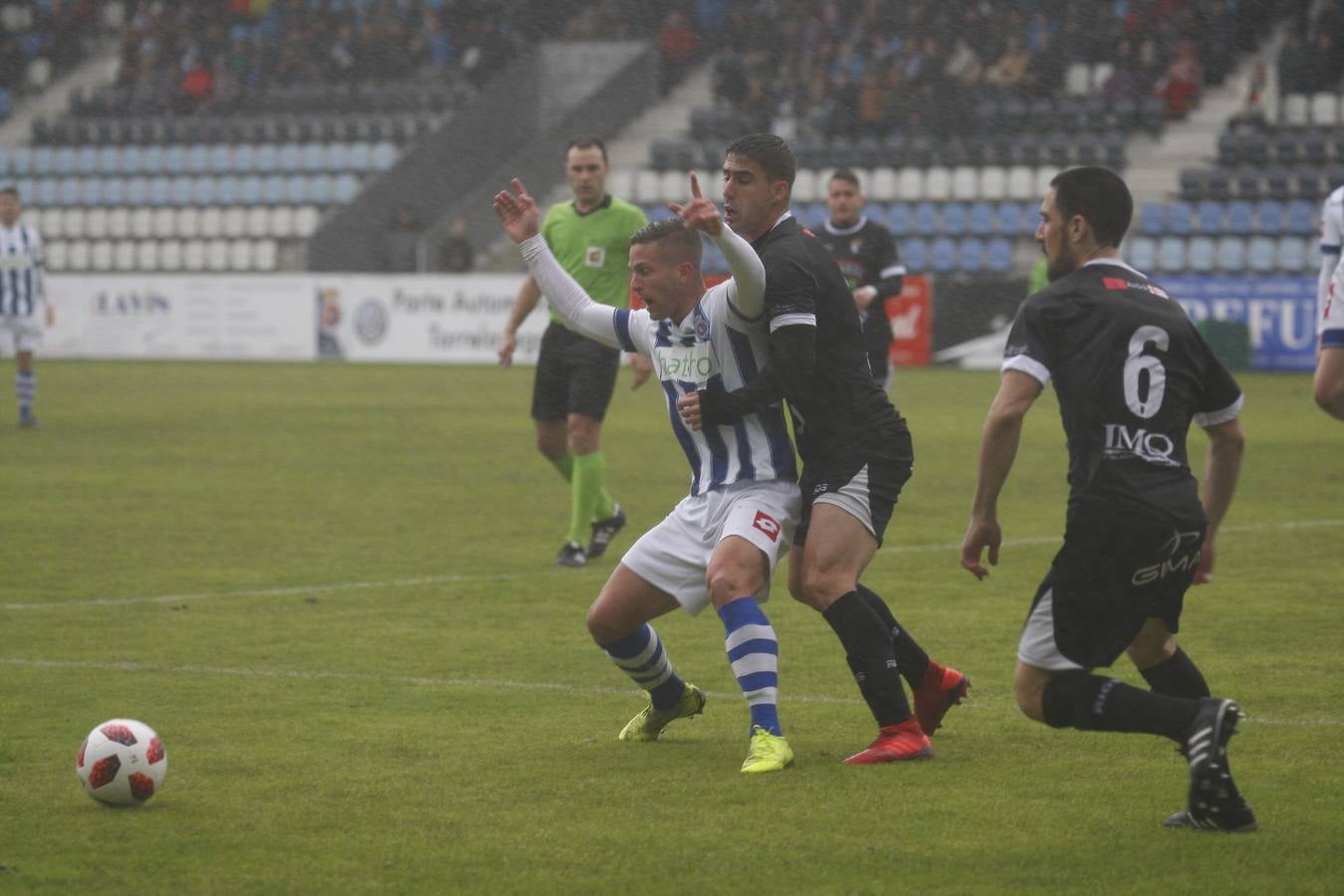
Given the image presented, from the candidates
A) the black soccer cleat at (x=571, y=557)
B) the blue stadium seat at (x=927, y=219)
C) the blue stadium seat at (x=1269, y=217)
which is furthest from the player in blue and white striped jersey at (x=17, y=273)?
the blue stadium seat at (x=1269, y=217)

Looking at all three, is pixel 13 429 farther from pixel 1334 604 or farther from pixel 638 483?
pixel 1334 604

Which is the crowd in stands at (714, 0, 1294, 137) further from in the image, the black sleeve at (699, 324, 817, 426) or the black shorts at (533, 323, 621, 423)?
the black sleeve at (699, 324, 817, 426)

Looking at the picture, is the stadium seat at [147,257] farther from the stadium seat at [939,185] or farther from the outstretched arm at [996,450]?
the outstretched arm at [996,450]

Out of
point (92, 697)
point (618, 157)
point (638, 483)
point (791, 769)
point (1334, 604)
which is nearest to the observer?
point (791, 769)

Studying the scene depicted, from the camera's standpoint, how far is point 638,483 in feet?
48.7

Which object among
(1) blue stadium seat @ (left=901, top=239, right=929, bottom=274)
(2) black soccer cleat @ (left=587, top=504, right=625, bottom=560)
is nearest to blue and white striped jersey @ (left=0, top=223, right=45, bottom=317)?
(2) black soccer cleat @ (left=587, top=504, right=625, bottom=560)

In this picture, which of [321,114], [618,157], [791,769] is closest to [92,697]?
[791,769]

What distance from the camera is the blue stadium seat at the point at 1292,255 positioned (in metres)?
29.8

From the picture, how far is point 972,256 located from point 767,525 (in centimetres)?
2763

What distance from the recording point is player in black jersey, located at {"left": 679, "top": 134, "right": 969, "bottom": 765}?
5.87m

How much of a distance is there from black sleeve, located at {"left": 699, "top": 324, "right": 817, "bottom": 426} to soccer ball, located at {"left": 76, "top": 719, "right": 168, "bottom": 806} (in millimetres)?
1881

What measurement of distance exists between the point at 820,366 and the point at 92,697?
2902 millimetres

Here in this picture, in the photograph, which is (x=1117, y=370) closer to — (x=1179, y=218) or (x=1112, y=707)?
(x=1112, y=707)

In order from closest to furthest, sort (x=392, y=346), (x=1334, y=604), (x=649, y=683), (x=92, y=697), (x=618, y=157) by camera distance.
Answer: (x=649, y=683) < (x=92, y=697) < (x=1334, y=604) < (x=392, y=346) < (x=618, y=157)
